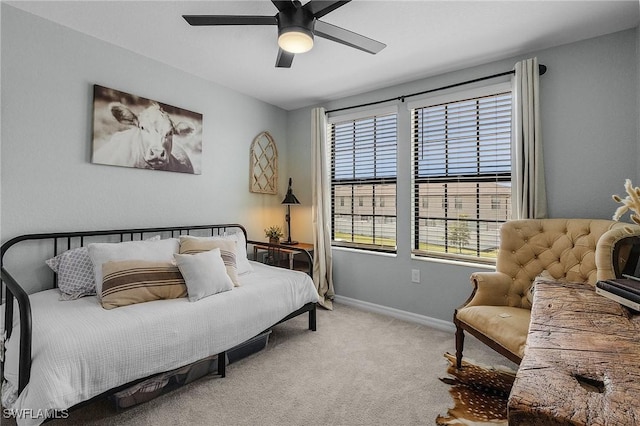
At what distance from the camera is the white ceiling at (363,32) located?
2.07 m

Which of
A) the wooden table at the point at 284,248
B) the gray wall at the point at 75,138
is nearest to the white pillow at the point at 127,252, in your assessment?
the gray wall at the point at 75,138

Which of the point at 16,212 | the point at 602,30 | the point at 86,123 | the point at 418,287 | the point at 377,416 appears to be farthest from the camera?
the point at 418,287

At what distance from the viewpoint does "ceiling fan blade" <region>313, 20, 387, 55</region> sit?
1884 millimetres

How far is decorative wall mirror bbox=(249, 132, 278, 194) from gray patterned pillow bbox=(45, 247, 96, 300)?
1864 millimetres

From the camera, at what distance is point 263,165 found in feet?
12.9

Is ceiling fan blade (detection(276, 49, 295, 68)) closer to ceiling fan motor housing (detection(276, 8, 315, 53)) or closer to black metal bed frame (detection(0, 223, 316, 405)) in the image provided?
ceiling fan motor housing (detection(276, 8, 315, 53))

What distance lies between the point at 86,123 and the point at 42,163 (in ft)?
1.42

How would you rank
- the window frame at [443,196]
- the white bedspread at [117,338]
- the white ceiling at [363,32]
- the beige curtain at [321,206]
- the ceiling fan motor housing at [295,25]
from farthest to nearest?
1. the beige curtain at [321,206]
2. the window frame at [443,196]
3. the white ceiling at [363,32]
4. the ceiling fan motor housing at [295,25]
5. the white bedspread at [117,338]

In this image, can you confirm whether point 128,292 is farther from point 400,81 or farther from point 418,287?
point 400,81

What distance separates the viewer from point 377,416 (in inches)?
69.6

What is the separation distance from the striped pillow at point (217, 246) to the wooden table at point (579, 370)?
2.06m

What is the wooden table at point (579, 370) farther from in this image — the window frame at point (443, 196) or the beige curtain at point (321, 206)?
the beige curtain at point (321, 206)

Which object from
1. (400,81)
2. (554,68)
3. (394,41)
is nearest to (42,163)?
(394,41)

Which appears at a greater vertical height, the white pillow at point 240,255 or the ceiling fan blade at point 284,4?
the ceiling fan blade at point 284,4
